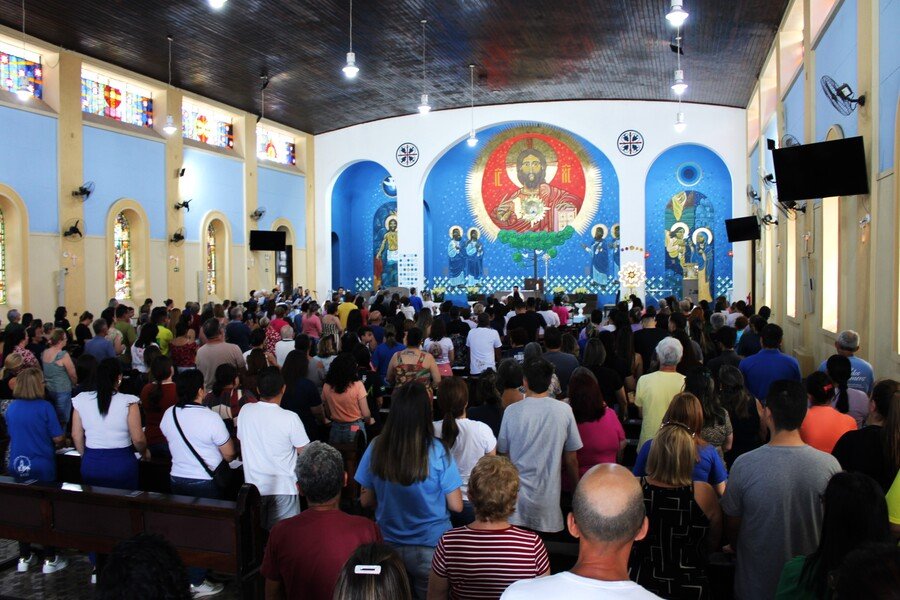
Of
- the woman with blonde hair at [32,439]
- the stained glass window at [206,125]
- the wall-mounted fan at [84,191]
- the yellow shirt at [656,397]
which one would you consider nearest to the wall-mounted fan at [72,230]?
the wall-mounted fan at [84,191]

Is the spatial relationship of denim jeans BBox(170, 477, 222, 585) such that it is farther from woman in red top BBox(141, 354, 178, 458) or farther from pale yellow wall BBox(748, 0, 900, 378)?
pale yellow wall BBox(748, 0, 900, 378)

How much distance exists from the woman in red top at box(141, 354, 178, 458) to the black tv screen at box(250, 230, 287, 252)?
558 inches

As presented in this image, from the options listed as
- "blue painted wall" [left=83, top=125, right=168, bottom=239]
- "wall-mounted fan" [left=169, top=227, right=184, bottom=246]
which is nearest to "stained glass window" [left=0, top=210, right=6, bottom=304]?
"blue painted wall" [left=83, top=125, right=168, bottom=239]

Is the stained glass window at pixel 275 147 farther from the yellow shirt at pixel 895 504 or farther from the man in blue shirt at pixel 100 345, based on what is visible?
the yellow shirt at pixel 895 504

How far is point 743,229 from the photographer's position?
15141 millimetres

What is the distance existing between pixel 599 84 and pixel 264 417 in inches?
628

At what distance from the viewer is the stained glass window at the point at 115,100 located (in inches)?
599

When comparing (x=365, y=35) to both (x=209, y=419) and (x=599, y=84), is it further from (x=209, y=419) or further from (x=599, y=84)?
(x=209, y=419)

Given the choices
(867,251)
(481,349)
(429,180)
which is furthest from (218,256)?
(867,251)

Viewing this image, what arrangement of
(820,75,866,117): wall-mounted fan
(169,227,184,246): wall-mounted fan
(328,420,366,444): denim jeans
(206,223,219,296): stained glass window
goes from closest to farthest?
(328,420,366,444): denim jeans, (820,75,866,117): wall-mounted fan, (169,227,184,246): wall-mounted fan, (206,223,219,296): stained glass window

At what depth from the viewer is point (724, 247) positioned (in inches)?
791

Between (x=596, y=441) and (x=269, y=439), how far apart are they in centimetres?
188

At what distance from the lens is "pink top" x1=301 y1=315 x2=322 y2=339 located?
1025cm

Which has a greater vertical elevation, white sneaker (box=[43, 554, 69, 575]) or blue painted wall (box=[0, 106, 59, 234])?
blue painted wall (box=[0, 106, 59, 234])
